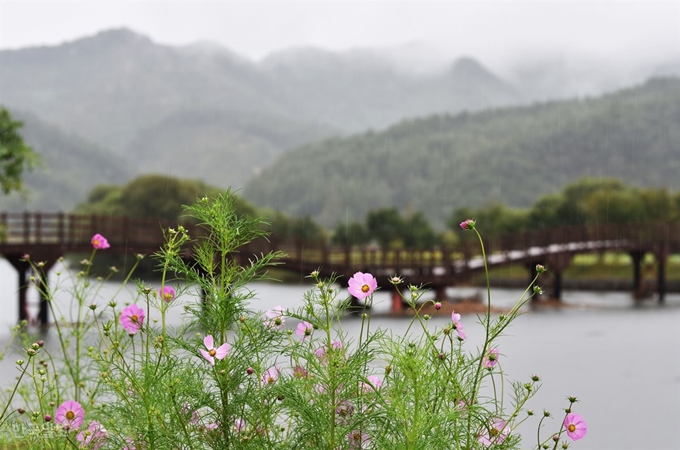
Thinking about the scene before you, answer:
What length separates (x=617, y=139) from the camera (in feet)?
300

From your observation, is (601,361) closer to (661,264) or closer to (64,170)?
(661,264)

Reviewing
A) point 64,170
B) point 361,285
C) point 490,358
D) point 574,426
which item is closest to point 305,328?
point 361,285

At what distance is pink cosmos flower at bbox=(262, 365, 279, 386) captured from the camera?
7.30 feet

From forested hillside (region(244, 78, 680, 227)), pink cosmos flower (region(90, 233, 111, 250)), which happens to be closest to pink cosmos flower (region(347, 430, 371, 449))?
pink cosmos flower (region(90, 233, 111, 250))

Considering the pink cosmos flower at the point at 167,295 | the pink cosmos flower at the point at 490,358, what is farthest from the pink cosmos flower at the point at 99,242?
the pink cosmos flower at the point at 490,358

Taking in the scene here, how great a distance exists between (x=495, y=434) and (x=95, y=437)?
122 cm

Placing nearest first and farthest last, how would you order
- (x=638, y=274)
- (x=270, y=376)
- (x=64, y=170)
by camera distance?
(x=270, y=376), (x=638, y=274), (x=64, y=170)

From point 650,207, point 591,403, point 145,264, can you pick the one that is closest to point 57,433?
point 591,403

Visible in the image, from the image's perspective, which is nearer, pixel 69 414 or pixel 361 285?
pixel 361 285

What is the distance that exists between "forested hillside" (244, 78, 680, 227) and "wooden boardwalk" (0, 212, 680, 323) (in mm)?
42993

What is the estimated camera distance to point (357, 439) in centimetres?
217

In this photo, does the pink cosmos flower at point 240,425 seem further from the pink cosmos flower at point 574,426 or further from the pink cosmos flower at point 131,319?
the pink cosmos flower at point 574,426

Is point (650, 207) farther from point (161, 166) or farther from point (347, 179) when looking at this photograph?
point (161, 166)

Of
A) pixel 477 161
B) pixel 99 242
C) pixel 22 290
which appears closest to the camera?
pixel 99 242
